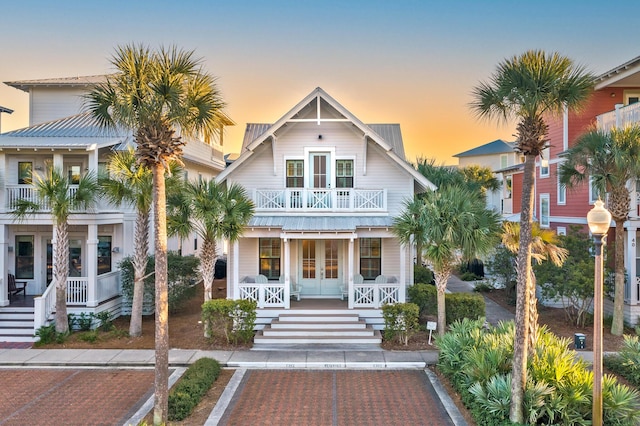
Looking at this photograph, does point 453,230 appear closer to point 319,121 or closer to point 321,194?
point 321,194

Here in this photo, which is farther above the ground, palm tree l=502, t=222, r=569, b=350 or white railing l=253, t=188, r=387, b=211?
white railing l=253, t=188, r=387, b=211

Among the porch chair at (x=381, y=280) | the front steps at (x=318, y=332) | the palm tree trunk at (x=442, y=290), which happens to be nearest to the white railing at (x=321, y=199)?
the porch chair at (x=381, y=280)

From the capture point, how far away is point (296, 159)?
1747cm

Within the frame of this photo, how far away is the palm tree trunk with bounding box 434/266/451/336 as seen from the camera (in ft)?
44.8

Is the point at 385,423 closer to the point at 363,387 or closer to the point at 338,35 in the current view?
the point at 363,387

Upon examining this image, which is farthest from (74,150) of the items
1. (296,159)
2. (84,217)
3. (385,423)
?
(385,423)

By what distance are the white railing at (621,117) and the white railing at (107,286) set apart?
19.8 meters

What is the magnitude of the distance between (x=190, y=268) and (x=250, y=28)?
1081 centimetres

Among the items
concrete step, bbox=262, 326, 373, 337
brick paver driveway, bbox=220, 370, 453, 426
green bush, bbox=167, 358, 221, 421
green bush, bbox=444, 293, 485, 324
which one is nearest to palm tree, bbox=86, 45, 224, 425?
green bush, bbox=167, 358, 221, 421

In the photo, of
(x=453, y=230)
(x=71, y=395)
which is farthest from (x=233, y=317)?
(x=453, y=230)

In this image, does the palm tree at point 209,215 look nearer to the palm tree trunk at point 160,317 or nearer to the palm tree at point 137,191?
the palm tree at point 137,191

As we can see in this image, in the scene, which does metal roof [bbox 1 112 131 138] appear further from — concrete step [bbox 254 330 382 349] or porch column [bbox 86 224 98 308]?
concrete step [bbox 254 330 382 349]

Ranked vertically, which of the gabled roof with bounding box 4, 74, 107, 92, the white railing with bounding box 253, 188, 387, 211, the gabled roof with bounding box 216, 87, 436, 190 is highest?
the gabled roof with bounding box 4, 74, 107, 92

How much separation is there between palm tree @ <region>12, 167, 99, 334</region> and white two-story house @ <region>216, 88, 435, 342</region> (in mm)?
4955
